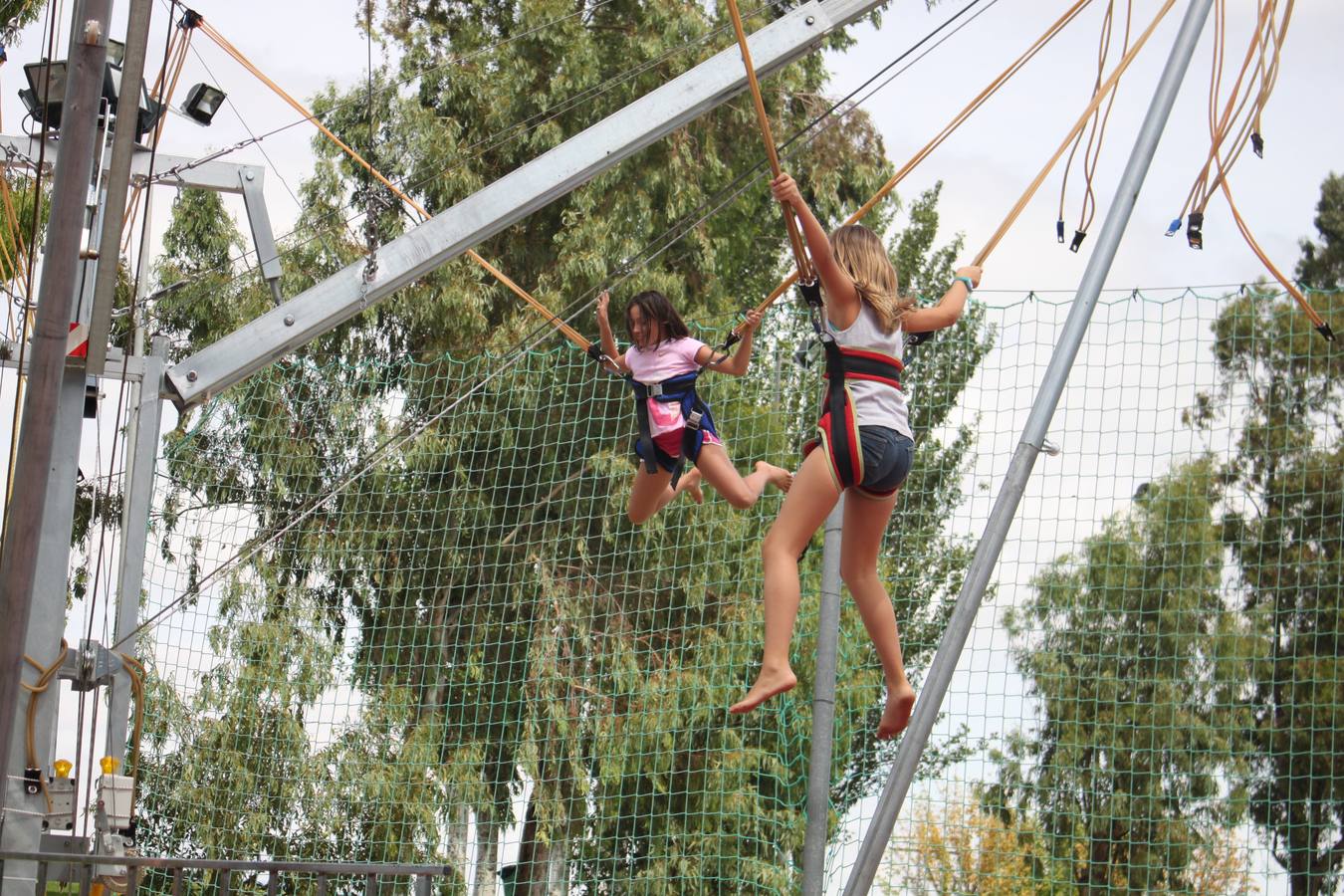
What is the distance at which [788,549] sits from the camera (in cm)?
331

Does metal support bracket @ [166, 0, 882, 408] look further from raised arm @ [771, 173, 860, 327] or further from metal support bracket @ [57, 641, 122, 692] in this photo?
raised arm @ [771, 173, 860, 327]

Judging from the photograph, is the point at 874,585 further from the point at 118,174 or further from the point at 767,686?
the point at 118,174

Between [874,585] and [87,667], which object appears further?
[87,667]

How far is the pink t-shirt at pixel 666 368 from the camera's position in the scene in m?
4.07

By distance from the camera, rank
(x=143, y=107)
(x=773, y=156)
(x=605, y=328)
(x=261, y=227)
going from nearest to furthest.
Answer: (x=773, y=156) → (x=605, y=328) → (x=143, y=107) → (x=261, y=227)

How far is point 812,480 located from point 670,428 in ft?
2.71

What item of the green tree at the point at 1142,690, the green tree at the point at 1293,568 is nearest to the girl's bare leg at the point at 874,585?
the green tree at the point at 1142,690

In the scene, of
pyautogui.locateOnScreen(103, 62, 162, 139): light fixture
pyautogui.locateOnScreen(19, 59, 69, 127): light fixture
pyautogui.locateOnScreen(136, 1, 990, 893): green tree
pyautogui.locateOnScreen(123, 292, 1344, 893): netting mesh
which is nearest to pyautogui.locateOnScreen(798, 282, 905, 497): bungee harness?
pyautogui.locateOnScreen(19, 59, 69, 127): light fixture

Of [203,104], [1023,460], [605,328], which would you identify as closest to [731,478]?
[605,328]

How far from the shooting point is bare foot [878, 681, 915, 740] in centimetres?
347

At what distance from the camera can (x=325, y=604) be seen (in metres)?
7.69

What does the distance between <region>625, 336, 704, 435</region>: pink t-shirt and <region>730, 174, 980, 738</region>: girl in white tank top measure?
2.44 ft

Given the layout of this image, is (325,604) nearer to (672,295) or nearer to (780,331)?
(780,331)

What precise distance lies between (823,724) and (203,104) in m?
2.84
